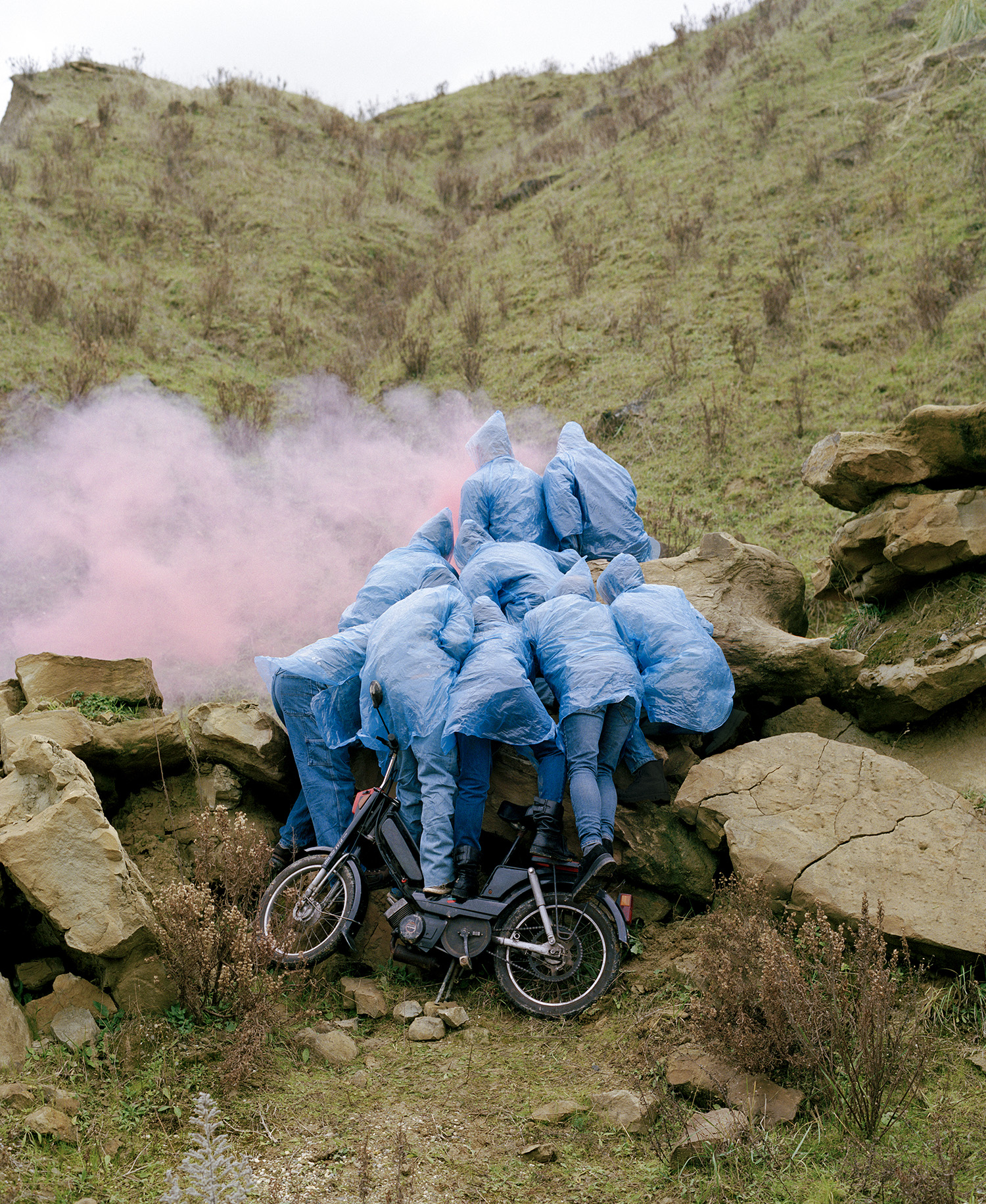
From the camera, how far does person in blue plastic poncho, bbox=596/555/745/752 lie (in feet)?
15.9

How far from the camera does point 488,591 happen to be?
5711 mm

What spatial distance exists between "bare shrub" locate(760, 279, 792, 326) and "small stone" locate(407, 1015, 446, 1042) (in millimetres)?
9316

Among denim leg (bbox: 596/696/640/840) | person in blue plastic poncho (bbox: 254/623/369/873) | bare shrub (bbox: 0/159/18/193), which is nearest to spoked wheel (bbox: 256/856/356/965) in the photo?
person in blue plastic poncho (bbox: 254/623/369/873)

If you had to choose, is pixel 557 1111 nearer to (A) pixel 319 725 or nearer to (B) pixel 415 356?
(A) pixel 319 725

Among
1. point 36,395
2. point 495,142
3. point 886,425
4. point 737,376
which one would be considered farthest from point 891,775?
point 495,142

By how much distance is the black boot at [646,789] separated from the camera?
4.71 meters

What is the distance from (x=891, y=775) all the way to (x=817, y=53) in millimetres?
16294

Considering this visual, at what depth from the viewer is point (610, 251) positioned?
13.5m

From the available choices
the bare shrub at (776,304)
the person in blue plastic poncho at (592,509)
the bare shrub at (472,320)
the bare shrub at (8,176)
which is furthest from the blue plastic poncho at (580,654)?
the bare shrub at (8,176)

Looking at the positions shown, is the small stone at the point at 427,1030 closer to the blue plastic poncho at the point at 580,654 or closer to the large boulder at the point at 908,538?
the blue plastic poncho at the point at 580,654

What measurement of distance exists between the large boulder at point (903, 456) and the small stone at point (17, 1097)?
18.3 ft

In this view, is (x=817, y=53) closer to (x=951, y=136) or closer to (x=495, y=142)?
(x=951, y=136)

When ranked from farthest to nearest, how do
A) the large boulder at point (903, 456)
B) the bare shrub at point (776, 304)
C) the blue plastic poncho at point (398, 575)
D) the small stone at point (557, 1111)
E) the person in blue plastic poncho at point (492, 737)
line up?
the bare shrub at point (776, 304) < the large boulder at point (903, 456) < the blue plastic poncho at point (398, 575) < the person in blue plastic poncho at point (492, 737) < the small stone at point (557, 1111)

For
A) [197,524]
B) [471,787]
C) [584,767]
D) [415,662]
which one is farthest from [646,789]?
[197,524]
